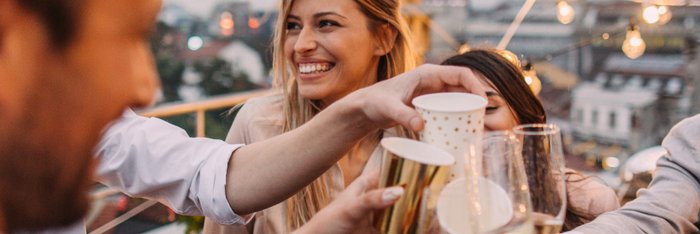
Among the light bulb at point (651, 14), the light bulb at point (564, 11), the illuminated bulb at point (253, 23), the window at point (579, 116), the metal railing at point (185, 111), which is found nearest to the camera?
the metal railing at point (185, 111)

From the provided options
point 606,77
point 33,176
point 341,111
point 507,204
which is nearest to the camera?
point 33,176

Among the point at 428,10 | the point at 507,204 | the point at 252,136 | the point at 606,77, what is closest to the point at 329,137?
the point at 507,204

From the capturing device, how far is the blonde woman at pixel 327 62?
1892mm

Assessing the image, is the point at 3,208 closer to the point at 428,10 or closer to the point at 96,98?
the point at 96,98

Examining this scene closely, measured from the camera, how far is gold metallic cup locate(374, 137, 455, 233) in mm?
800

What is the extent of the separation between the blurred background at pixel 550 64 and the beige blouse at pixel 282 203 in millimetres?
549

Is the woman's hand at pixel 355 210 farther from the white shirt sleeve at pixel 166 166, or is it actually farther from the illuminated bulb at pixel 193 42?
the illuminated bulb at pixel 193 42

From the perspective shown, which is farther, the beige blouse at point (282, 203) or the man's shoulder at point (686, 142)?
the beige blouse at point (282, 203)

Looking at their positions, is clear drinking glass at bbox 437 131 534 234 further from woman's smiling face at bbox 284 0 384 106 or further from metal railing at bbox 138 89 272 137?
metal railing at bbox 138 89 272 137

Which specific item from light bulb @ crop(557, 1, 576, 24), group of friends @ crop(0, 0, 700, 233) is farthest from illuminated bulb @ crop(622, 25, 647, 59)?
group of friends @ crop(0, 0, 700, 233)

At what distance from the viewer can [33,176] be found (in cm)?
57

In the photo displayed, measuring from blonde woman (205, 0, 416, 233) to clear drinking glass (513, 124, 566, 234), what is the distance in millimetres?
887

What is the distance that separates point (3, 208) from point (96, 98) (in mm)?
124

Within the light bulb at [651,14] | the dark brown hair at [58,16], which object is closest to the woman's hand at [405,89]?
the dark brown hair at [58,16]
